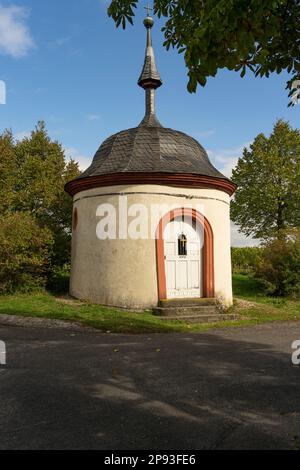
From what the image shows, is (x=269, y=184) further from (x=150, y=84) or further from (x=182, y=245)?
(x=182, y=245)

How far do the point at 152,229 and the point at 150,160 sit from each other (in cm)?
229

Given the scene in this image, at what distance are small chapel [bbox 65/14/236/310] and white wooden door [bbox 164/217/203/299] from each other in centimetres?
3

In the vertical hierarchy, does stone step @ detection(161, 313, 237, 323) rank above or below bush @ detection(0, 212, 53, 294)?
below

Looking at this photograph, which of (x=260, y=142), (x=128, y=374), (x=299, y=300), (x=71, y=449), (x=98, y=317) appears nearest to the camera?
(x=71, y=449)

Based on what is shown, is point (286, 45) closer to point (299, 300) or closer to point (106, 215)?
point (106, 215)

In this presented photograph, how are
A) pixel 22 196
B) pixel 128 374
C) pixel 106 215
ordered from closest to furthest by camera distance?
pixel 128 374
pixel 106 215
pixel 22 196

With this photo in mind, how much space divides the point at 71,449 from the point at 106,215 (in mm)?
9246

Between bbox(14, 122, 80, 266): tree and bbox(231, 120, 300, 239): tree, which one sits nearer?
bbox(14, 122, 80, 266): tree

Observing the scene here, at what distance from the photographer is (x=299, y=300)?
1457 cm

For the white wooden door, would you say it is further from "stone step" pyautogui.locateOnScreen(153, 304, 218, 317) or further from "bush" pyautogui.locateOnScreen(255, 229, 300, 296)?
"bush" pyautogui.locateOnScreen(255, 229, 300, 296)

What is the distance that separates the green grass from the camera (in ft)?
30.0

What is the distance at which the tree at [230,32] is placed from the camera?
316 centimetres

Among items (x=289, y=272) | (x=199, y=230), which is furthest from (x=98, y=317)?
(x=289, y=272)

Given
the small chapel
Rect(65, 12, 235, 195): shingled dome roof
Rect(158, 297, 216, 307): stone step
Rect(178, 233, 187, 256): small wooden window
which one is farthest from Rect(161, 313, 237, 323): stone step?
Rect(65, 12, 235, 195): shingled dome roof
